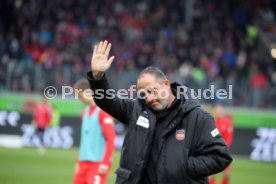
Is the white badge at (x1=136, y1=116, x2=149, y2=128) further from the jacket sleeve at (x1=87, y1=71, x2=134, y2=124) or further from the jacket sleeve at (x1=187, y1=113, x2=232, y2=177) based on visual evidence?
the jacket sleeve at (x1=187, y1=113, x2=232, y2=177)

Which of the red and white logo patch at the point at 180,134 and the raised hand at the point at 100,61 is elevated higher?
→ the raised hand at the point at 100,61

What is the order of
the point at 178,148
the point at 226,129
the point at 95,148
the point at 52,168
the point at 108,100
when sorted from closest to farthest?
the point at 178,148, the point at 108,100, the point at 95,148, the point at 226,129, the point at 52,168

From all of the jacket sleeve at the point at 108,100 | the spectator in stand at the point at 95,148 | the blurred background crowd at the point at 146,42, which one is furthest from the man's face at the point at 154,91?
the blurred background crowd at the point at 146,42

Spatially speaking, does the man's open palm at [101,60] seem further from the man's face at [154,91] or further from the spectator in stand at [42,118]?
the spectator in stand at [42,118]

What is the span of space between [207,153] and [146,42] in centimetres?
2473

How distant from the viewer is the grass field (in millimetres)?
17438

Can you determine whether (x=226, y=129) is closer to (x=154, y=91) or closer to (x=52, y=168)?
(x=52, y=168)

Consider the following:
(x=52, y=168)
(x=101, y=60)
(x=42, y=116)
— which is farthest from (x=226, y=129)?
(x=42, y=116)

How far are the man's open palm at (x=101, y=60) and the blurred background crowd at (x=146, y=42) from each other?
18.8 metres

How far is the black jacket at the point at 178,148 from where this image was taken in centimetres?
633

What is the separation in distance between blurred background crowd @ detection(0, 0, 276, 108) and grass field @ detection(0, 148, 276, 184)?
107 inches

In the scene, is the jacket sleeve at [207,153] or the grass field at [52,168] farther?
the grass field at [52,168]

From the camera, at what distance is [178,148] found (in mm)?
6391

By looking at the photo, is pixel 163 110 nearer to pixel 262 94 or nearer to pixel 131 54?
pixel 262 94
